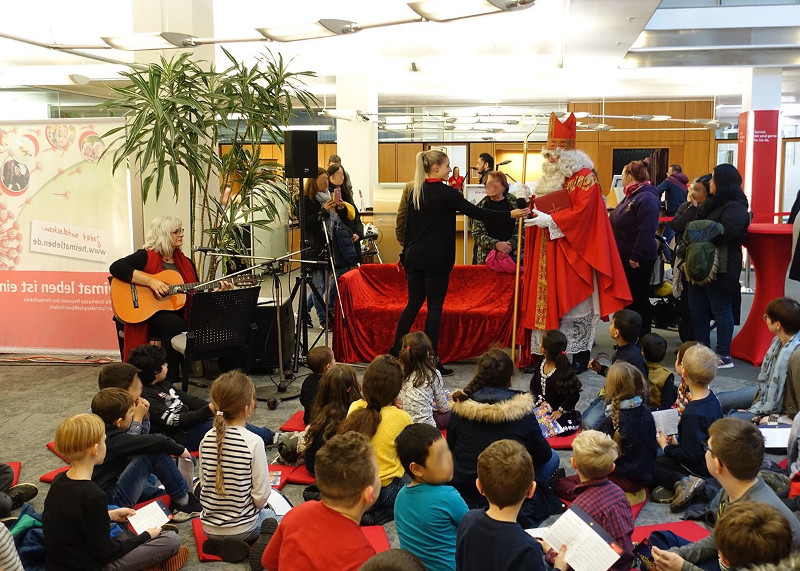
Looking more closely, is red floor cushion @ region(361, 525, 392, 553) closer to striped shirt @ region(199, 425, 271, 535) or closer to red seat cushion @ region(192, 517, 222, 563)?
striped shirt @ region(199, 425, 271, 535)

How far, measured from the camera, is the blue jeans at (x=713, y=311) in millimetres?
5965

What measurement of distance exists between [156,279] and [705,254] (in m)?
3.78

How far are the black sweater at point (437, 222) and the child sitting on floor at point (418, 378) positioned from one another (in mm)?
1522

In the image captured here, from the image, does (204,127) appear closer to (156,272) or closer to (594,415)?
(156,272)

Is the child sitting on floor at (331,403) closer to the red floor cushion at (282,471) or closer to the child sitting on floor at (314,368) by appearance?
the red floor cushion at (282,471)

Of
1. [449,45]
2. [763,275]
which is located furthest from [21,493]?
[449,45]

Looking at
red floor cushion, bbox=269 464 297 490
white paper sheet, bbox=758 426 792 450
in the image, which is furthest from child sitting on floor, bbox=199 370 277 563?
white paper sheet, bbox=758 426 792 450

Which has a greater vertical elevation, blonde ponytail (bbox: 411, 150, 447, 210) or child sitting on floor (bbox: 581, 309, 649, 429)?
blonde ponytail (bbox: 411, 150, 447, 210)

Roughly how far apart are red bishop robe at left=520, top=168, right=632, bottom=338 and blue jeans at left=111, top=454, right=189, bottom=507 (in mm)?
2994

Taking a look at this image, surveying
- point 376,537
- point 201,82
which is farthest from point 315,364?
point 201,82

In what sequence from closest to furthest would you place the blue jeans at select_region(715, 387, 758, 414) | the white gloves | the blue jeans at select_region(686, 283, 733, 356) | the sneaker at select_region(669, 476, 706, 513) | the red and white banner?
the sneaker at select_region(669, 476, 706, 513) → the blue jeans at select_region(715, 387, 758, 414) → the white gloves → the blue jeans at select_region(686, 283, 733, 356) → the red and white banner

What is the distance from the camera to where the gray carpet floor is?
3.95 meters

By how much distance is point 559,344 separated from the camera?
4.46m

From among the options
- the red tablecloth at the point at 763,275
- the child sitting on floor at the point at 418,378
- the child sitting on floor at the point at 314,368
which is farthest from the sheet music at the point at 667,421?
the red tablecloth at the point at 763,275
